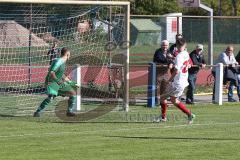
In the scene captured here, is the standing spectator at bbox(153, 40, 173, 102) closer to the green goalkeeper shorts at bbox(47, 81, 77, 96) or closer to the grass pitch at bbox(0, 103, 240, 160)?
the grass pitch at bbox(0, 103, 240, 160)

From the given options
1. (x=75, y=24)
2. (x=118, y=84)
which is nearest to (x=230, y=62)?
(x=118, y=84)

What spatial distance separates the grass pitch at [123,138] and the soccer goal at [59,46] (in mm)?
2369

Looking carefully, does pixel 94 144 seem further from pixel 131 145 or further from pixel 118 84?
pixel 118 84

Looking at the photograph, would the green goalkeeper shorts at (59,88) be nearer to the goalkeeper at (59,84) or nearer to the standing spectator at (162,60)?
the goalkeeper at (59,84)

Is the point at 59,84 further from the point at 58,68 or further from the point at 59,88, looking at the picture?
the point at 58,68

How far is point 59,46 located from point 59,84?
2.87 m

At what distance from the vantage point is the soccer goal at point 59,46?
71.9 feet

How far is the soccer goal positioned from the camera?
862 inches

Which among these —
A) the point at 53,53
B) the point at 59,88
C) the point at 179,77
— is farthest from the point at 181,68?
the point at 53,53

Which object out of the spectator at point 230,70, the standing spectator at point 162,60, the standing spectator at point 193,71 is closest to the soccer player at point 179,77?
the standing spectator at point 162,60

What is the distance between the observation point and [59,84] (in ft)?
63.7

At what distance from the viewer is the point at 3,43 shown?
22.4 m

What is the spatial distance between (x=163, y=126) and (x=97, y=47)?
5783mm

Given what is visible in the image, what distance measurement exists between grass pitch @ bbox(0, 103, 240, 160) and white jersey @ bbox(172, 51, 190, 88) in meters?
0.93
